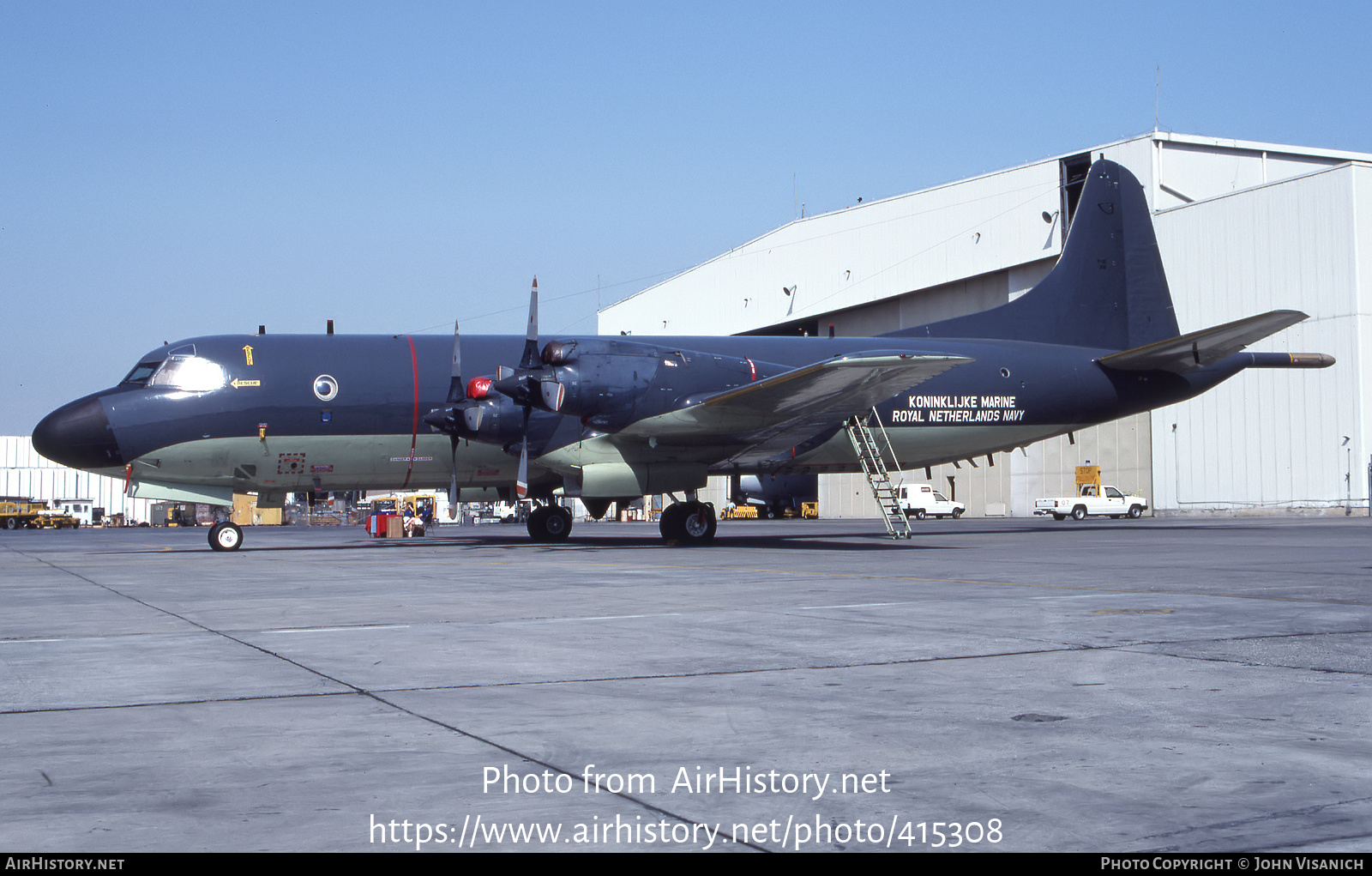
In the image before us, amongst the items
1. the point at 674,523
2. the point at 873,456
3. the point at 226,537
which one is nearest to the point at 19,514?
the point at 226,537

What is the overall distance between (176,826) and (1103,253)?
30778mm

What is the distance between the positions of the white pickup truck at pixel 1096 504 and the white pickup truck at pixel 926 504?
802 cm

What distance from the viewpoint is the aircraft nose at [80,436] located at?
2278cm

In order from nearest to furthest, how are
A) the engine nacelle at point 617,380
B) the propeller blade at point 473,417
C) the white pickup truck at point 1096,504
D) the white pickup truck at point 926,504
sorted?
the engine nacelle at point 617,380
the propeller blade at point 473,417
the white pickup truck at point 1096,504
the white pickup truck at point 926,504

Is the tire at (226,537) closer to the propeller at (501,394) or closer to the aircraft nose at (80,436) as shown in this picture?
the aircraft nose at (80,436)

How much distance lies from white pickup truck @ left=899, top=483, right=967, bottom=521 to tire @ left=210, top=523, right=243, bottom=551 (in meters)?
42.4

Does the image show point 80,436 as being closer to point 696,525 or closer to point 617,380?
point 617,380

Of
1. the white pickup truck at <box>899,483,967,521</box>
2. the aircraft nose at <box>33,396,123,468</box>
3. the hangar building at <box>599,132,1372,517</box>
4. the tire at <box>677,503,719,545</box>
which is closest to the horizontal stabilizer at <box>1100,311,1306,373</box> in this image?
the tire at <box>677,503,719,545</box>

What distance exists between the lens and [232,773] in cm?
452

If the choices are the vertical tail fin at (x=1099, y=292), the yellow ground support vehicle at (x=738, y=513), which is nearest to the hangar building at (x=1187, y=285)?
the yellow ground support vehicle at (x=738, y=513)

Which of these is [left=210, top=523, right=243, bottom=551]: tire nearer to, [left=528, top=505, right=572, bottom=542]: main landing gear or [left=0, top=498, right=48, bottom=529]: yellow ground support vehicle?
[left=528, top=505, right=572, bottom=542]: main landing gear

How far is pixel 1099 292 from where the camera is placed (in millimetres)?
30750

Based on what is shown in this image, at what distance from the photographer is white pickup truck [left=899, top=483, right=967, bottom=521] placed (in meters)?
62.3

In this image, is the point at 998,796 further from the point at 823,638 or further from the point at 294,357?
the point at 294,357
